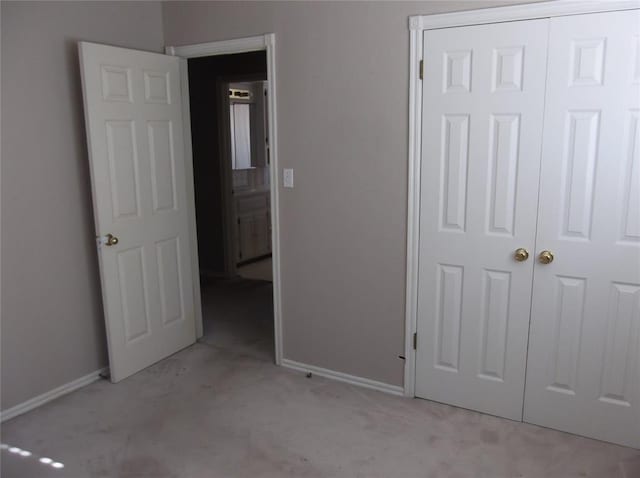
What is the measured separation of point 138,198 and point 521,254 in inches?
85.2

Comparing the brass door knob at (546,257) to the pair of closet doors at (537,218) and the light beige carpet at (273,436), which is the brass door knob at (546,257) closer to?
the pair of closet doors at (537,218)

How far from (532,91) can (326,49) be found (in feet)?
3.55

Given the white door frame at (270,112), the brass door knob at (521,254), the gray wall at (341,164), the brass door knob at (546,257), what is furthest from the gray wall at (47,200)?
the brass door knob at (546,257)

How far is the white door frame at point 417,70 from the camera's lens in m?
2.23

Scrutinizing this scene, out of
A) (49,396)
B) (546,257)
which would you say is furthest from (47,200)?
(546,257)

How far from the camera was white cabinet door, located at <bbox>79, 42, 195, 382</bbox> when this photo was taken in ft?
9.59

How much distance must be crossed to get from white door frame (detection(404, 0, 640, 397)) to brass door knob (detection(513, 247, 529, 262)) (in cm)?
50

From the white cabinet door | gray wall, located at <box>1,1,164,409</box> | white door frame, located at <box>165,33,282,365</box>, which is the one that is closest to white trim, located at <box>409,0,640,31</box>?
white door frame, located at <box>165,33,282,365</box>

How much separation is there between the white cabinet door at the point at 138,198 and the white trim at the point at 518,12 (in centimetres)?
159

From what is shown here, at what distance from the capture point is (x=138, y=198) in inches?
125

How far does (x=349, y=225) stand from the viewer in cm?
296

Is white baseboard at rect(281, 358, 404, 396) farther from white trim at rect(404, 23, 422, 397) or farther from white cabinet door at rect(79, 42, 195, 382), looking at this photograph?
white cabinet door at rect(79, 42, 195, 382)

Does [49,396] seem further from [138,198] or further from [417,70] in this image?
[417,70]

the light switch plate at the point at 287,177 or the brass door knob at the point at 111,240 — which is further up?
the light switch plate at the point at 287,177
